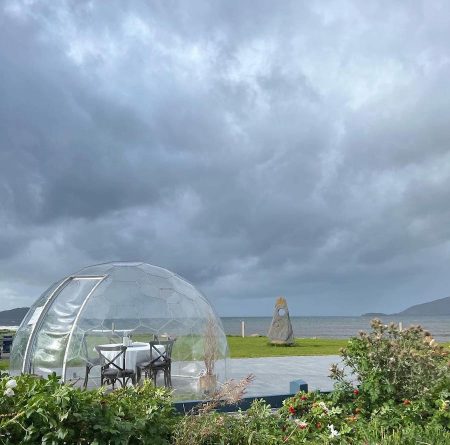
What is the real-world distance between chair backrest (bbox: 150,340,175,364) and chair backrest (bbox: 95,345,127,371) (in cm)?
53

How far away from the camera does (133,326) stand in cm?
1108

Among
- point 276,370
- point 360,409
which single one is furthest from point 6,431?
point 276,370

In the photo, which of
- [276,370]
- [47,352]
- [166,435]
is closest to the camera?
[166,435]

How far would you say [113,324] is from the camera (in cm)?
1079

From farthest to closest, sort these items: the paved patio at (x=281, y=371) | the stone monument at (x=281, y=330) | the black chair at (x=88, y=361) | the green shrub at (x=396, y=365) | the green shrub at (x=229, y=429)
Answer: the stone monument at (x=281, y=330) → the paved patio at (x=281, y=371) → the black chair at (x=88, y=361) → the green shrub at (x=396, y=365) → the green shrub at (x=229, y=429)

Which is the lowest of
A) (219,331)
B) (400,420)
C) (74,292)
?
(400,420)

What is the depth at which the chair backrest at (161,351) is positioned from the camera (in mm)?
10667

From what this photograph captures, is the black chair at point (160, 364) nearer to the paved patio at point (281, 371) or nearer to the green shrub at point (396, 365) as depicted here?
the paved patio at point (281, 371)

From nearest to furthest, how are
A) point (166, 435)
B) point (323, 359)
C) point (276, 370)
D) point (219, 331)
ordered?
point (166, 435)
point (219, 331)
point (276, 370)
point (323, 359)

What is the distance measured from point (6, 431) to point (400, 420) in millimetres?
4130

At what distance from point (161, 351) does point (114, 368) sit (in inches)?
35.8

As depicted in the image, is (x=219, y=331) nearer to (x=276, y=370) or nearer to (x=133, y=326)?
(x=133, y=326)

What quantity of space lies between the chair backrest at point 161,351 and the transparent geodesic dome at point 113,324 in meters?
0.17

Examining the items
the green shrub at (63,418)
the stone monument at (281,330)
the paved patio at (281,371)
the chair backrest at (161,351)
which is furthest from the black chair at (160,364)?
the stone monument at (281,330)
